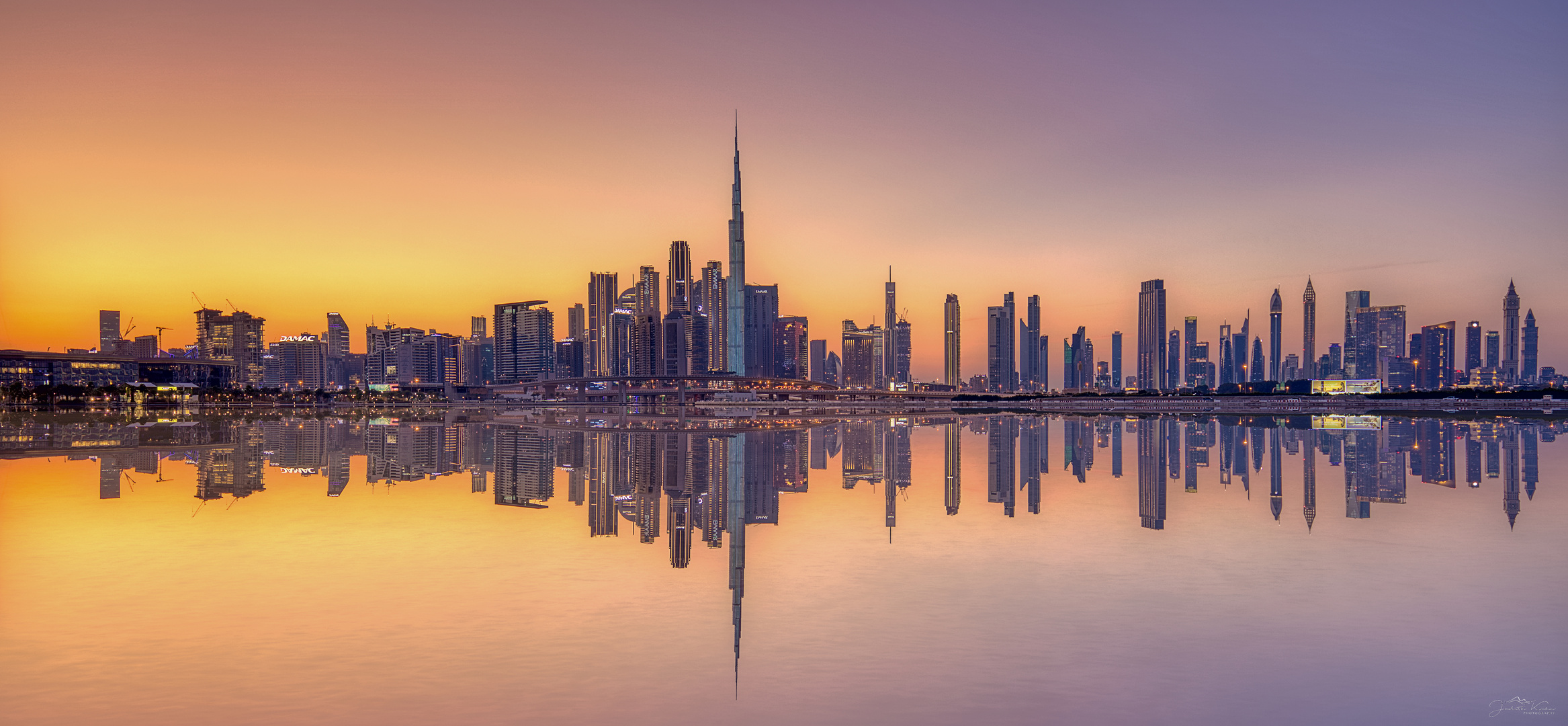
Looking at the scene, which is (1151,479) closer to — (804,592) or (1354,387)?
(804,592)

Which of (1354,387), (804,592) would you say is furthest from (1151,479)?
(1354,387)

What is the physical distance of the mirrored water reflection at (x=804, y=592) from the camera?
1007 centimetres

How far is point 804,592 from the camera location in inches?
596

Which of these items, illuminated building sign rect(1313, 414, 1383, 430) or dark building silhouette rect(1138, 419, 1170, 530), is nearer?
dark building silhouette rect(1138, 419, 1170, 530)

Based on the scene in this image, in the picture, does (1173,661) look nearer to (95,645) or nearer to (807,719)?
(807,719)

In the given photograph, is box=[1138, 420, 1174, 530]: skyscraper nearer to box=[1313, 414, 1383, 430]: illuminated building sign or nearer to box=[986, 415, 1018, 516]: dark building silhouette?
box=[986, 415, 1018, 516]: dark building silhouette

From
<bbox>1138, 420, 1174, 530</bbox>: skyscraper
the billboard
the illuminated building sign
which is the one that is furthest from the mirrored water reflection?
the billboard

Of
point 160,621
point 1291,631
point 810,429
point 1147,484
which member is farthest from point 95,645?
point 810,429

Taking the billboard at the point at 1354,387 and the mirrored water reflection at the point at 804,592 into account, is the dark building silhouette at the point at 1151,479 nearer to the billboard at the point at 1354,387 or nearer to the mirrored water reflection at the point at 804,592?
the mirrored water reflection at the point at 804,592

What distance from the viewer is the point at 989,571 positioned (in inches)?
651

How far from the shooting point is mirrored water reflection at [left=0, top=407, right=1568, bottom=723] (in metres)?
10.1

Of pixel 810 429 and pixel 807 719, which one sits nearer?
pixel 807 719

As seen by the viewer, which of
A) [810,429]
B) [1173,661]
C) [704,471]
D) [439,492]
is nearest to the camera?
[1173,661]

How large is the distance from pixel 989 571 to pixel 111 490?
28.2 m
